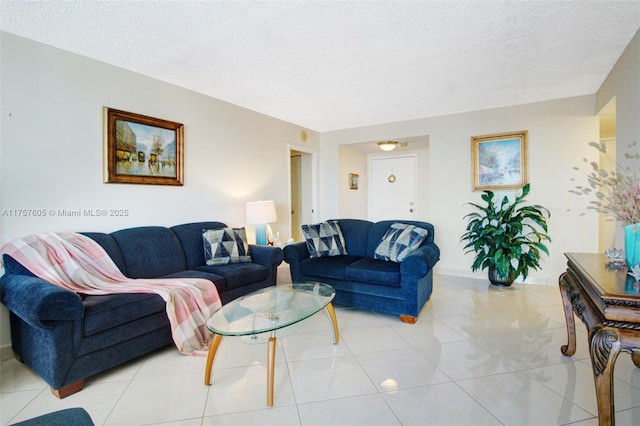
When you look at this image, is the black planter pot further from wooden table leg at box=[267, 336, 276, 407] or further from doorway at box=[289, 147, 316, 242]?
wooden table leg at box=[267, 336, 276, 407]

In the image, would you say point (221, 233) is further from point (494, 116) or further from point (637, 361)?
point (494, 116)

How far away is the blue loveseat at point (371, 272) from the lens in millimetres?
2773

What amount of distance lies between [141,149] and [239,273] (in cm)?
155

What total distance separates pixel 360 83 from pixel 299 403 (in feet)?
9.79

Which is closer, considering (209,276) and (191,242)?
(209,276)

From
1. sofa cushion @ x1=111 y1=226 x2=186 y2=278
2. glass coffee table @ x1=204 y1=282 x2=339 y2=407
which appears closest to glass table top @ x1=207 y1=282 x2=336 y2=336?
glass coffee table @ x1=204 y1=282 x2=339 y2=407

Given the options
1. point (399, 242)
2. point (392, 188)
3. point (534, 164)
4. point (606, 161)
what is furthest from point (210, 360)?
point (606, 161)

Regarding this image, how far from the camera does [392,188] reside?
637cm

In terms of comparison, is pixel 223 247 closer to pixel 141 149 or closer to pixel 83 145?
pixel 141 149

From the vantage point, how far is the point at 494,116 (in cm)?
425

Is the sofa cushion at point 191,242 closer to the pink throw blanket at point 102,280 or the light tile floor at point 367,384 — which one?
the pink throw blanket at point 102,280

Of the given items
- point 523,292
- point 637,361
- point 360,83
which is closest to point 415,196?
point 523,292

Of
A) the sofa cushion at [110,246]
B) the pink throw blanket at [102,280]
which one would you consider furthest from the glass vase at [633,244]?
the sofa cushion at [110,246]

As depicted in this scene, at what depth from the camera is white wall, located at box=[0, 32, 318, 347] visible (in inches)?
89.5
